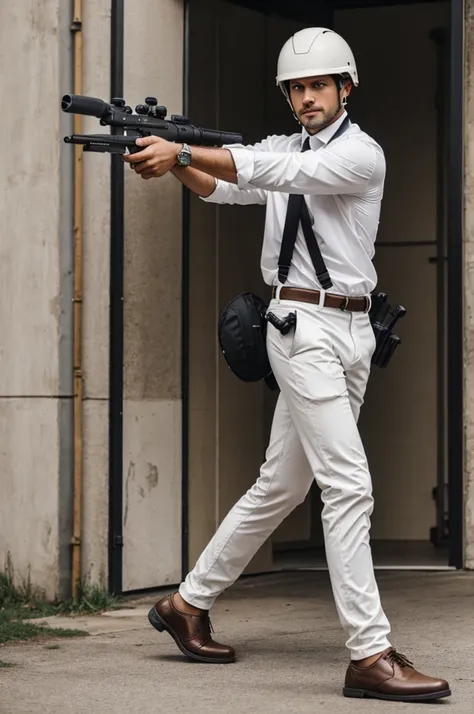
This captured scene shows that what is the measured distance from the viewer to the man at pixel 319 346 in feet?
15.6

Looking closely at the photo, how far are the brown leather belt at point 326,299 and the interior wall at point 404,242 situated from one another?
3926mm

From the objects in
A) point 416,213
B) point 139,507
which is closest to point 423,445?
point 416,213

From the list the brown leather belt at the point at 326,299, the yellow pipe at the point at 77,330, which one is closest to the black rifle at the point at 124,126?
the brown leather belt at the point at 326,299

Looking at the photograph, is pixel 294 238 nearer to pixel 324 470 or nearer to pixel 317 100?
pixel 317 100

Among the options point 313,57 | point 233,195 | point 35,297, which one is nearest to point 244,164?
point 313,57

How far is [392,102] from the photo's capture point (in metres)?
9.02

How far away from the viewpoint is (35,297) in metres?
6.57

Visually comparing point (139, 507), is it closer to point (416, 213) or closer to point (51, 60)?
point (51, 60)

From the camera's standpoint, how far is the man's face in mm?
5121

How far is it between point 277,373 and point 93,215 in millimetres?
1807

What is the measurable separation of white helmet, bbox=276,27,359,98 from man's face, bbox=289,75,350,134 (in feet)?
0.14

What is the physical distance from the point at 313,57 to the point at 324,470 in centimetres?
151

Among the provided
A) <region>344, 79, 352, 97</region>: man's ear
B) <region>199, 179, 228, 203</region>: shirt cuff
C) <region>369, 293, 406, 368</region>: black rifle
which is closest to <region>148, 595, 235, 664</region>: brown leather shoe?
<region>369, 293, 406, 368</region>: black rifle

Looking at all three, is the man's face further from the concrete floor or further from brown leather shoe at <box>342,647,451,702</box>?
the concrete floor
